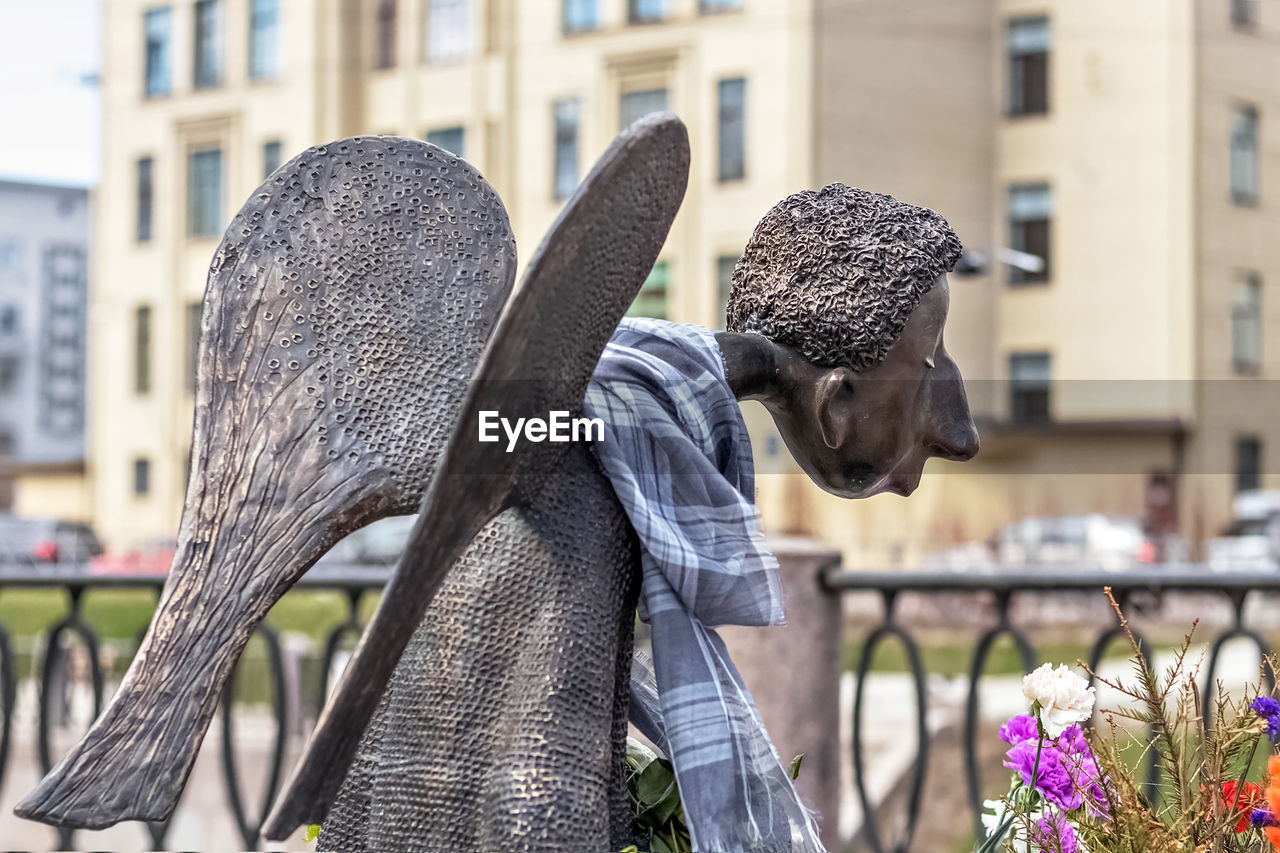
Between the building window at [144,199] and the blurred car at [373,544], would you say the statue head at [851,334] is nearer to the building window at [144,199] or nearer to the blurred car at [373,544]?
the blurred car at [373,544]

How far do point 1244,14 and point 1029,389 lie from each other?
7.12 m

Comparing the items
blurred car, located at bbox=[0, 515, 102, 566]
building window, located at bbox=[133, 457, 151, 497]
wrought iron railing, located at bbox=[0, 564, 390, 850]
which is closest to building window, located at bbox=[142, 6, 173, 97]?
building window, located at bbox=[133, 457, 151, 497]

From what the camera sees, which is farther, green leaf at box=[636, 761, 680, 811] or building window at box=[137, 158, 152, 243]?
building window at box=[137, 158, 152, 243]

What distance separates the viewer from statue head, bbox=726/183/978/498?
6.29ft

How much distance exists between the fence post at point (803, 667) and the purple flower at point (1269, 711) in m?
2.65

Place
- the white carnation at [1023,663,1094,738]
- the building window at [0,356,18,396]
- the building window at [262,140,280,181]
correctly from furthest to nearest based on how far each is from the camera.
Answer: the building window at [0,356,18,396]
the building window at [262,140,280,181]
the white carnation at [1023,663,1094,738]

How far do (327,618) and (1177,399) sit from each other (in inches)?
622

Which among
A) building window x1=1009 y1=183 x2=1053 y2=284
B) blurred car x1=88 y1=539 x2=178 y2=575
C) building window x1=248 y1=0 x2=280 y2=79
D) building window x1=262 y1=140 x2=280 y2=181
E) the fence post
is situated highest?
building window x1=248 y1=0 x2=280 y2=79

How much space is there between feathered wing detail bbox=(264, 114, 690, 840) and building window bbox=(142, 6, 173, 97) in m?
29.7

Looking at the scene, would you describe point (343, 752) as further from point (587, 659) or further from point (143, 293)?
point (143, 293)

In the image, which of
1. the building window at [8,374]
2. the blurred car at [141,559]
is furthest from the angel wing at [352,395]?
the building window at [8,374]

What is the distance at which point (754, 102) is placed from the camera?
23328 mm

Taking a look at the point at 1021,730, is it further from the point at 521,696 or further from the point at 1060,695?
the point at 521,696

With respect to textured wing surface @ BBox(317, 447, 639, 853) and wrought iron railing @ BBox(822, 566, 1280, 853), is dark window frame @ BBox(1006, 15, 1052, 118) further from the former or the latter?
textured wing surface @ BBox(317, 447, 639, 853)
